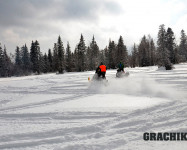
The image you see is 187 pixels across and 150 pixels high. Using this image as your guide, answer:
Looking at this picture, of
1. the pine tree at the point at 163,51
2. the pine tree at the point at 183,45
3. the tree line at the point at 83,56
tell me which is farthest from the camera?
the pine tree at the point at 183,45

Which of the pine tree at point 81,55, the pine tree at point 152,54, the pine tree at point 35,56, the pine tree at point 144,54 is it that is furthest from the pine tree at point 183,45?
the pine tree at point 35,56

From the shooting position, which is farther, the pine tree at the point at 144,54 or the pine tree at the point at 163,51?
the pine tree at the point at 144,54

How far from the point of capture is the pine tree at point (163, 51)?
109 feet

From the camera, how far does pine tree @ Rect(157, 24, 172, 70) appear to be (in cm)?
3331

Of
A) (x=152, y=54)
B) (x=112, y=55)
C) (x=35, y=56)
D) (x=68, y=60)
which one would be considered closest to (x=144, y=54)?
(x=152, y=54)

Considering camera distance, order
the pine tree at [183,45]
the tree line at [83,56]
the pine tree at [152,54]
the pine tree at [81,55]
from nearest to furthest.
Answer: the tree line at [83,56] → the pine tree at [81,55] → the pine tree at [183,45] → the pine tree at [152,54]

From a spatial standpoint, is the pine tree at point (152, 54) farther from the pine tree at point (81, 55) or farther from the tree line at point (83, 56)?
the pine tree at point (81, 55)

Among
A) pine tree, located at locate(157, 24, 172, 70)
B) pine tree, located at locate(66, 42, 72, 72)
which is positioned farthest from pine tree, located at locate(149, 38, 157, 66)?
pine tree, located at locate(66, 42, 72, 72)

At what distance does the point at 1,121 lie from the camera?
4242 mm

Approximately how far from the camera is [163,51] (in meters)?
34.9

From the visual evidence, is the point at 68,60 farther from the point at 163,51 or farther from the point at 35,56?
the point at 163,51

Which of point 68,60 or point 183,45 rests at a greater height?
point 183,45

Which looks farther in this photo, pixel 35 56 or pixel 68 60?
pixel 68 60

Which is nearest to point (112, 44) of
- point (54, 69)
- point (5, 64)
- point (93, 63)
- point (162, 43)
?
point (93, 63)
